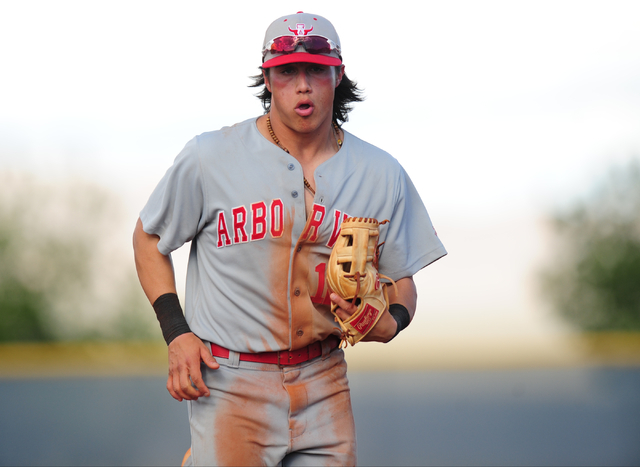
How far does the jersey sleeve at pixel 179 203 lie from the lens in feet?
6.76

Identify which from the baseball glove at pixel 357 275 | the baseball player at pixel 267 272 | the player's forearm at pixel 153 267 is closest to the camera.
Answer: the baseball glove at pixel 357 275

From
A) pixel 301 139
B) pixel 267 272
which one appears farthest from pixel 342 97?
pixel 267 272

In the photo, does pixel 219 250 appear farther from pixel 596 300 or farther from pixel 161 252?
pixel 596 300

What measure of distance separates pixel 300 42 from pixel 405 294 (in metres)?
0.85

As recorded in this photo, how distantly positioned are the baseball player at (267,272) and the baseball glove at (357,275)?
0.04m

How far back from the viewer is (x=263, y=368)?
82.5 inches

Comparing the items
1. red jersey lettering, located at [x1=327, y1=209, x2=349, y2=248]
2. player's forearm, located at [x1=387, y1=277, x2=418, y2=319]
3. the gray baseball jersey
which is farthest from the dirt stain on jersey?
player's forearm, located at [x1=387, y1=277, x2=418, y2=319]

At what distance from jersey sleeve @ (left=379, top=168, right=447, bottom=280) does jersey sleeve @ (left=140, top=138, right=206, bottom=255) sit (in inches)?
23.0

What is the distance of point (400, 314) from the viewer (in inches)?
85.7

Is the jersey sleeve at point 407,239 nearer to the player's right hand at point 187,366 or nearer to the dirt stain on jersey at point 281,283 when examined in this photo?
the dirt stain on jersey at point 281,283

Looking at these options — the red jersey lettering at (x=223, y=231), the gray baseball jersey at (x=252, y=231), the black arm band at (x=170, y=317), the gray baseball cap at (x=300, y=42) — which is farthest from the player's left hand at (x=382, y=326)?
the gray baseball cap at (x=300, y=42)

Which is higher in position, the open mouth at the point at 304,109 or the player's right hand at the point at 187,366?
the open mouth at the point at 304,109

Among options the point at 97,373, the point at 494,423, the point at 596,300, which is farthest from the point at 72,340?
the point at 596,300

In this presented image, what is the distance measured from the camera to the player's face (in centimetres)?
207
